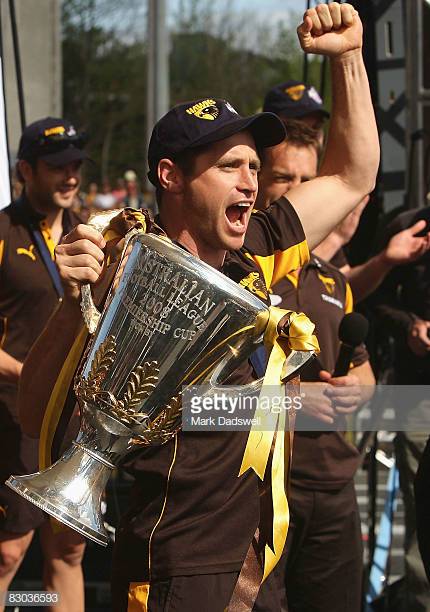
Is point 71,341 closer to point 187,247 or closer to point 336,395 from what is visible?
point 187,247

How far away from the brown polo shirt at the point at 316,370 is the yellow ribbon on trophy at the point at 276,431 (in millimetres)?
1098

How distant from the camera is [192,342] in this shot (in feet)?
7.54

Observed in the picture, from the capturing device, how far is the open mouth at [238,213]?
2.64 metres

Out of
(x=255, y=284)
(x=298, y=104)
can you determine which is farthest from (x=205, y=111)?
(x=298, y=104)

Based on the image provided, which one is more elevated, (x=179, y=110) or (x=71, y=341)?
(x=179, y=110)

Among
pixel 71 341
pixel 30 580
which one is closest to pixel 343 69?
pixel 71 341

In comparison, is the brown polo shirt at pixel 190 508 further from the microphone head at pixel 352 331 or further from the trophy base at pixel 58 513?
the microphone head at pixel 352 331

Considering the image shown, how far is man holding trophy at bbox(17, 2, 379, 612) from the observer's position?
2.30 metres

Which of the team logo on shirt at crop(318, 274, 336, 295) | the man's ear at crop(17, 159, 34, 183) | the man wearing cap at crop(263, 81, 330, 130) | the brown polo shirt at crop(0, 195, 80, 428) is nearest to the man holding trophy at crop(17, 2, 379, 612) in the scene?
the team logo on shirt at crop(318, 274, 336, 295)

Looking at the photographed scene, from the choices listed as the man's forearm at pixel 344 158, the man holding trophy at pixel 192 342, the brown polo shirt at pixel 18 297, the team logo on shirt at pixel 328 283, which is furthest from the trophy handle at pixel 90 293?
the brown polo shirt at pixel 18 297

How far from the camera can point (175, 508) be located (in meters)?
2.64

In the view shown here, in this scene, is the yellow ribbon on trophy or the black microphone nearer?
the yellow ribbon on trophy

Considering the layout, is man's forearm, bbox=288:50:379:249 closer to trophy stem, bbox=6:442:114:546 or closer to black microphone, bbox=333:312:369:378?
black microphone, bbox=333:312:369:378

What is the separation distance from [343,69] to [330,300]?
3.63ft
